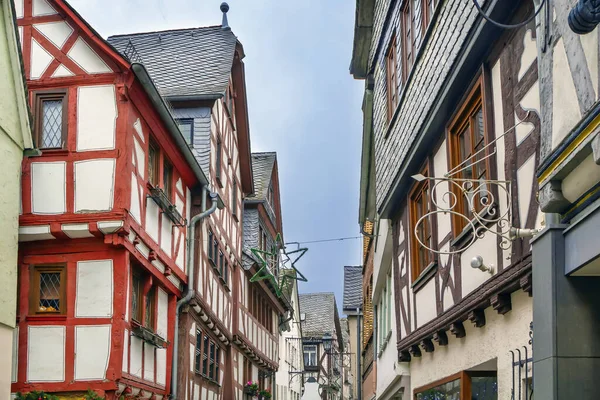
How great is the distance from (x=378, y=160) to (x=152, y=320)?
4.70m

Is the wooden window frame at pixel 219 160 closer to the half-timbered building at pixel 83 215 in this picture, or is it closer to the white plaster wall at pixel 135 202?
the half-timbered building at pixel 83 215

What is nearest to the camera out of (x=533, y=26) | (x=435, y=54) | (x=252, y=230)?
(x=533, y=26)

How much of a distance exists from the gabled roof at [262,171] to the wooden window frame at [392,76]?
1437cm

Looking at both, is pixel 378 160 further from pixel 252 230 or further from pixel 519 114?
pixel 252 230

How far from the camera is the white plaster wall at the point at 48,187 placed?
13.4 metres

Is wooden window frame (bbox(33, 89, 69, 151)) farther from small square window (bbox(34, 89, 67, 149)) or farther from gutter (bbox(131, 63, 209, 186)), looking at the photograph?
gutter (bbox(131, 63, 209, 186))

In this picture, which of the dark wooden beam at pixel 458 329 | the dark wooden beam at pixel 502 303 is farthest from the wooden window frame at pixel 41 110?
the dark wooden beam at pixel 502 303

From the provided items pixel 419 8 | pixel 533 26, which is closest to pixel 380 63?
pixel 419 8

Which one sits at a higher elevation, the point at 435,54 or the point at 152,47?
the point at 152,47

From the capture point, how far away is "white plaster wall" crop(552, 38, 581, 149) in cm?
502

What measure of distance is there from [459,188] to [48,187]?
7.70 meters

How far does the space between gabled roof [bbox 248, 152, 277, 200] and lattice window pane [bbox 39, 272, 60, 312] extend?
14.8 metres

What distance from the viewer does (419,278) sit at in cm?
1095

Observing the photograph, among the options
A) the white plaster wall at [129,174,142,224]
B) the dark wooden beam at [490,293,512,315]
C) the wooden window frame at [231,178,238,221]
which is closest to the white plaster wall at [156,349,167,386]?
the white plaster wall at [129,174,142,224]
